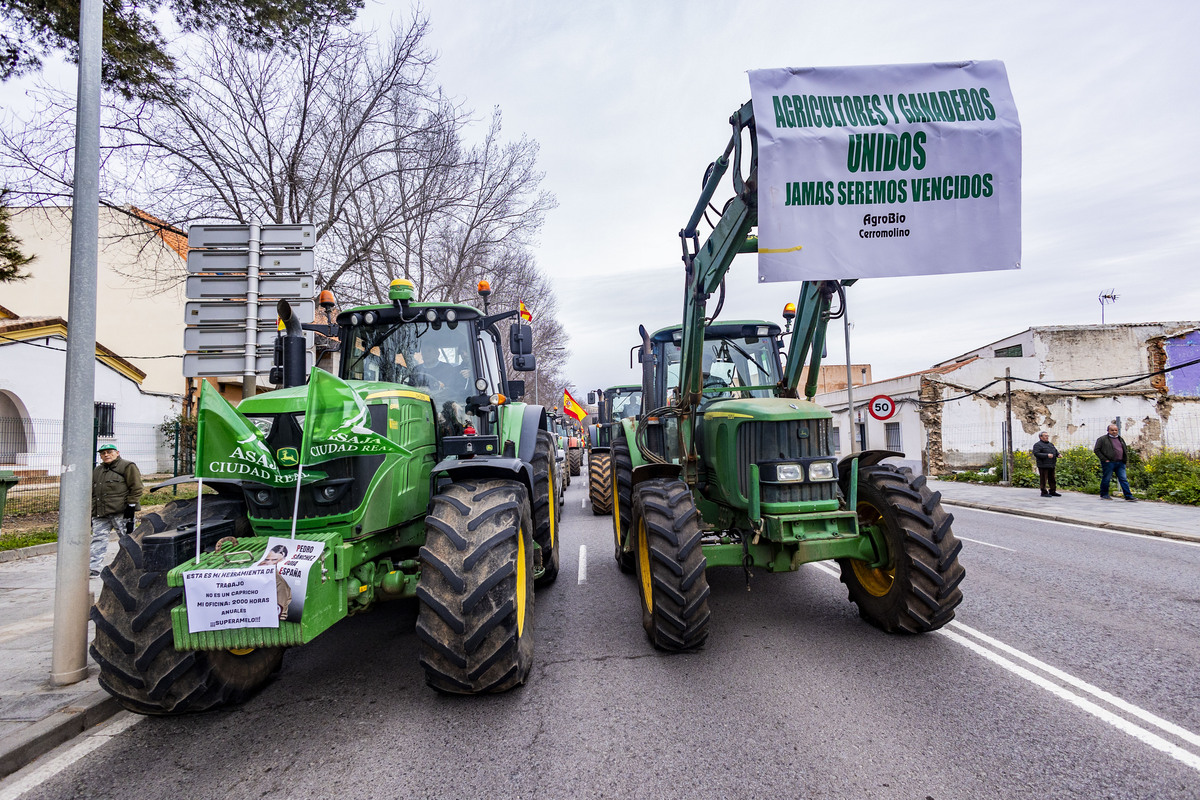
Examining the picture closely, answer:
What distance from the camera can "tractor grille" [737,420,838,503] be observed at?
4.62m

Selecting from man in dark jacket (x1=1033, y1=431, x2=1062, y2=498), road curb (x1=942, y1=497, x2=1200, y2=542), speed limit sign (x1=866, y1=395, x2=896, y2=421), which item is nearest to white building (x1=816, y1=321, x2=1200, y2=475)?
man in dark jacket (x1=1033, y1=431, x2=1062, y2=498)

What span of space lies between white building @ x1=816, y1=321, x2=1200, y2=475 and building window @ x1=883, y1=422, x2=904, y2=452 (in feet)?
2.17

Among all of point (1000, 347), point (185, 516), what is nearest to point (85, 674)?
point (185, 516)

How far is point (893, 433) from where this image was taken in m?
25.0

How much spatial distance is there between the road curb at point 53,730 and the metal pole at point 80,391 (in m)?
0.49

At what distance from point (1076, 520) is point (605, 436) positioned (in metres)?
9.16

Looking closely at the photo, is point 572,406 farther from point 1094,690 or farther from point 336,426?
point 1094,690

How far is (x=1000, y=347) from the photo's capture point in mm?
26234

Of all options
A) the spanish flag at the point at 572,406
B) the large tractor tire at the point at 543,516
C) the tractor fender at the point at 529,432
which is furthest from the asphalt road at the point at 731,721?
the spanish flag at the point at 572,406

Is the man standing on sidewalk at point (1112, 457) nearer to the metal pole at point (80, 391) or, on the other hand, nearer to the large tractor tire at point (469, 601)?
the large tractor tire at point (469, 601)

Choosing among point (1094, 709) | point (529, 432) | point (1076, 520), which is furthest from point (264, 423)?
point (1076, 520)

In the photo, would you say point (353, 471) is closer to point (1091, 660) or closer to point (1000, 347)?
point (1091, 660)

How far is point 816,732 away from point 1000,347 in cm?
2807

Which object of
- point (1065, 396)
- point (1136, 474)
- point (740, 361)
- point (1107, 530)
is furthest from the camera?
point (1065, 396)
